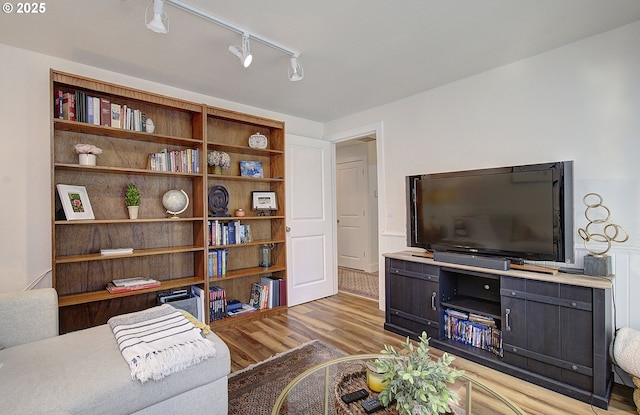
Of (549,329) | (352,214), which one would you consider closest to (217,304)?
(549,329)

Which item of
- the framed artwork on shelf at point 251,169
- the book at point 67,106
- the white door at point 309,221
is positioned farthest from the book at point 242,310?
the book at point 67,106

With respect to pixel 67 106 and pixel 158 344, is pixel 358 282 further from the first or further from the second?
pixel 67 106

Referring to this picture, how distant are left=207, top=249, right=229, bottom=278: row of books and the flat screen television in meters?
1.91

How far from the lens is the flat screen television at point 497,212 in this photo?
81.8 inches

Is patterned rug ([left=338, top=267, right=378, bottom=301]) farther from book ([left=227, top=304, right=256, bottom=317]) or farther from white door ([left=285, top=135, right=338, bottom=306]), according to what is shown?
book ([left=227, top=304, right=256, bottom=317])

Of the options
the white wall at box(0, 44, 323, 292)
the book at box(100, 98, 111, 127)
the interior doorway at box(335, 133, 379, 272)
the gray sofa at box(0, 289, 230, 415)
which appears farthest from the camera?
the interior doorway at box(335, 133, 379, 272)

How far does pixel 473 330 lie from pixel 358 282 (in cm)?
244

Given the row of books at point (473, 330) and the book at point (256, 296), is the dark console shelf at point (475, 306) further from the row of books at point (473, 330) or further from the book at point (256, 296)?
the book at point (256, 296)

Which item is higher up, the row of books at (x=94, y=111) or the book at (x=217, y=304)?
the row of books at (x=94, y=111)

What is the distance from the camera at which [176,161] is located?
286 centimetres

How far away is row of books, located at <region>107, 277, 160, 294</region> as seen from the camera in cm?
246

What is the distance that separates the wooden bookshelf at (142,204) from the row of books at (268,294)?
11cm

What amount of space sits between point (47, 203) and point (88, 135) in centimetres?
63

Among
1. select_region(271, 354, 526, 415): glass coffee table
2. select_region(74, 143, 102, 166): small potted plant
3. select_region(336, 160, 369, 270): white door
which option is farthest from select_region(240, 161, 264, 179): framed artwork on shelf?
select_region(336, 160, 369, 270): white door
